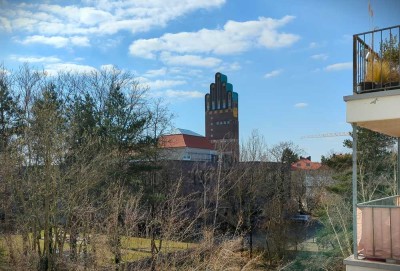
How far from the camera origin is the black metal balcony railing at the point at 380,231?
5.34m

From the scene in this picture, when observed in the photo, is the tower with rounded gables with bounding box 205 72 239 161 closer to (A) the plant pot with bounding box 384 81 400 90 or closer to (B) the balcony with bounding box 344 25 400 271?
(B) the balcony with bounding box 344 25 400 271

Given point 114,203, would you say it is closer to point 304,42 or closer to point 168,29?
point 168,29

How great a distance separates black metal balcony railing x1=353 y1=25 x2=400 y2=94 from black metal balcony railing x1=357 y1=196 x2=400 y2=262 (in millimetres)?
1727

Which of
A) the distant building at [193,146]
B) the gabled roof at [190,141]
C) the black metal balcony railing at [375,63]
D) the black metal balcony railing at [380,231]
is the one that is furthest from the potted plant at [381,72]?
the gabled roof at [190,141]

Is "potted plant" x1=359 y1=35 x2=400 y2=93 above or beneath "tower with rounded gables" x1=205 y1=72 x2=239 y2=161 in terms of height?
beneath

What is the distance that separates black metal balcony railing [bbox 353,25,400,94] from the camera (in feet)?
18.4

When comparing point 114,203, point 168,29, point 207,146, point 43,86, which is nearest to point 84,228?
point 114,203

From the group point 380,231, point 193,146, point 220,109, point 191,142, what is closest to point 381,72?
point 380,231

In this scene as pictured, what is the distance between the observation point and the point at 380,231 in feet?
17.9

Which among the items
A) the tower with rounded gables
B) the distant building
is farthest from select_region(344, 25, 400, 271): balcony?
the tower with rounded gables

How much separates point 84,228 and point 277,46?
10.8m

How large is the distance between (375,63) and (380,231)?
8.10 ft

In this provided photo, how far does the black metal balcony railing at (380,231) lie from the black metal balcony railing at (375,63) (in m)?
1.73

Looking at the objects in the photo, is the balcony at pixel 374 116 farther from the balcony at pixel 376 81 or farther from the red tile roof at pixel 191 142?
the red tile roof at pixel 191 142
